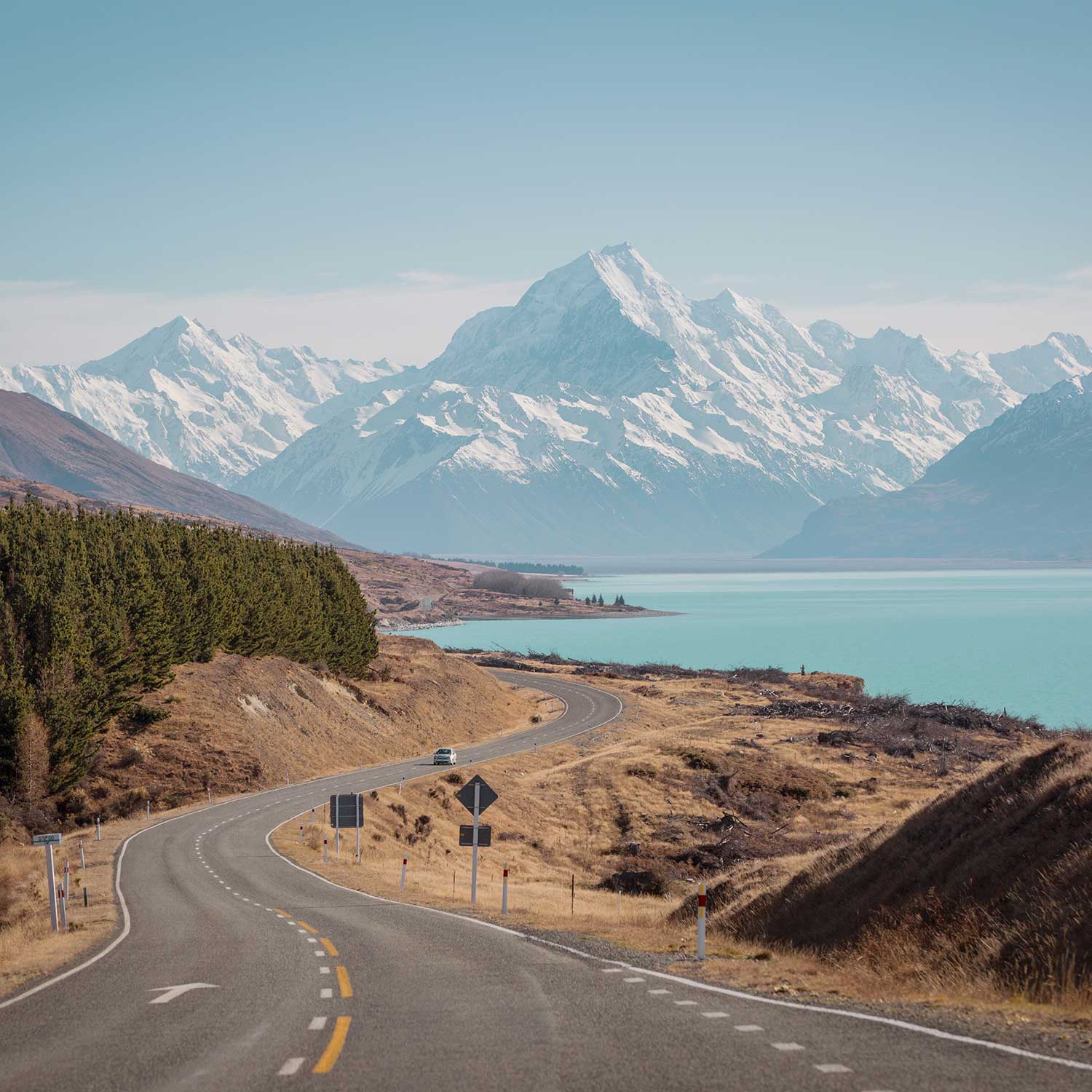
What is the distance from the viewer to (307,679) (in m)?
94.9

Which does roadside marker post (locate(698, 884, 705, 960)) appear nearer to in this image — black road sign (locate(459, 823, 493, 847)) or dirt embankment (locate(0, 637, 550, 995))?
dirt embankment (locate(0, 637, 550, 995))

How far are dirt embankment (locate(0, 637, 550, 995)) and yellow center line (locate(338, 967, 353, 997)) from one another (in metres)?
5.52

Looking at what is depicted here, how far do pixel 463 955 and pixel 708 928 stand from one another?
380 inches

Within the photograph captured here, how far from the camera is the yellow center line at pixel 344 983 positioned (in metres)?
18.2

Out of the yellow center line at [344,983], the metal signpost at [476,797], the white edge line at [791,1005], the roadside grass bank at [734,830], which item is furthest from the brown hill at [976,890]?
the yellow center line at [344,983]

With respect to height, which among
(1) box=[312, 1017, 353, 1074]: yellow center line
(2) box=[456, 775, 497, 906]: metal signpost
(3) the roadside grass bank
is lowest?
(3) the roadside grass bank

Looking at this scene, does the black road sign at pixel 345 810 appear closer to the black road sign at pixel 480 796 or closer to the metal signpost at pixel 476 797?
the metal signpost at pixel 476 797

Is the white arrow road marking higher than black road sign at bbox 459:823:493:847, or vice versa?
the white arrow road marking

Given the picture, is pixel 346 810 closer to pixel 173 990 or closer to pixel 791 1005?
pixel 173 990

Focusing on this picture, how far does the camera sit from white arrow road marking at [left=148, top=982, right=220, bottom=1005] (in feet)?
58.7

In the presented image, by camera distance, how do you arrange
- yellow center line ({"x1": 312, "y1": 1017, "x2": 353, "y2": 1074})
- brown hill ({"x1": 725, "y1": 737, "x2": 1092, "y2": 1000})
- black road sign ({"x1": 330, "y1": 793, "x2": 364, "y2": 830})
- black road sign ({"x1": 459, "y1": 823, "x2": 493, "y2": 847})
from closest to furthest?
yellow center line ({"x1": 312, "y1": 1017, "x2": 353, "y2": 1074}), brown hill ({"x1": 725, "y1": 737, "x2": 1092, "y2": 1000}), black road sign ({"x1": 459, "y1": 823, "x2": 493, "y2": 847}), black road sign ({"x1": 330, "y1": 793, "x2": 364, "y2": 830})

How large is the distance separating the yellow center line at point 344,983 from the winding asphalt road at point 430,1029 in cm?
6

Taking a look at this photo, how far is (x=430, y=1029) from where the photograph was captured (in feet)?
50.0

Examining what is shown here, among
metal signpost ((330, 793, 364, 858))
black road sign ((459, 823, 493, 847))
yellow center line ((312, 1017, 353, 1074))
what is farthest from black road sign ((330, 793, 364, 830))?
yellow center line ((312, 1017, 353, 1074))
